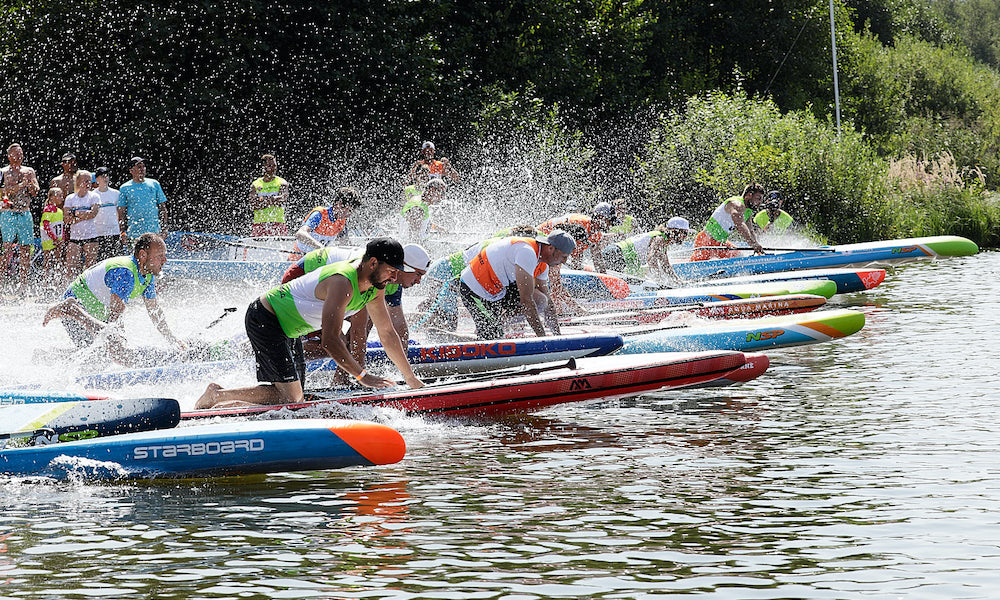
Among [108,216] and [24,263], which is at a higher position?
[108,216]

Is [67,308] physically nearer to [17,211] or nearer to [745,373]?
[745,373]

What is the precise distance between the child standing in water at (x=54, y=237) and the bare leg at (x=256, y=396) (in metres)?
7.98

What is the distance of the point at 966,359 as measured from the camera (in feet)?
34.3

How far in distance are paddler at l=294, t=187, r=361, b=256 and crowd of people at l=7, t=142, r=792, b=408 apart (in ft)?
0.06

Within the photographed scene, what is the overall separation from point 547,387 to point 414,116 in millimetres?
15496

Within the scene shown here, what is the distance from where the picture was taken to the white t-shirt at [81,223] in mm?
14375

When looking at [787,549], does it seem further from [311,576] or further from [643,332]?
[643,332]

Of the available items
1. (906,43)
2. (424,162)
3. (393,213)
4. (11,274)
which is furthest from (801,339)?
(906,43)

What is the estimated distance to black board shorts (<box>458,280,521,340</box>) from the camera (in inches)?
399

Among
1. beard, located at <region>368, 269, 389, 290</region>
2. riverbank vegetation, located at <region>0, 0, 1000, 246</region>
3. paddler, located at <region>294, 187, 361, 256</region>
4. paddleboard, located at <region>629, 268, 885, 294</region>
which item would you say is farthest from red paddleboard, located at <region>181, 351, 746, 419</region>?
riverbank vegetation, located at <region>0, 0, 1000, 246</region>

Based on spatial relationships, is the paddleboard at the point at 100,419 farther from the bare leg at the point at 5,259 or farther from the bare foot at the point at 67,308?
the bare leg at the point at 5,259

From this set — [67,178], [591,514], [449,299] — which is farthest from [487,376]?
[67,178]

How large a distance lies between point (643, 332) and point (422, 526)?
563 centimetres

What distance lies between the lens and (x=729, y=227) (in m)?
16.2
